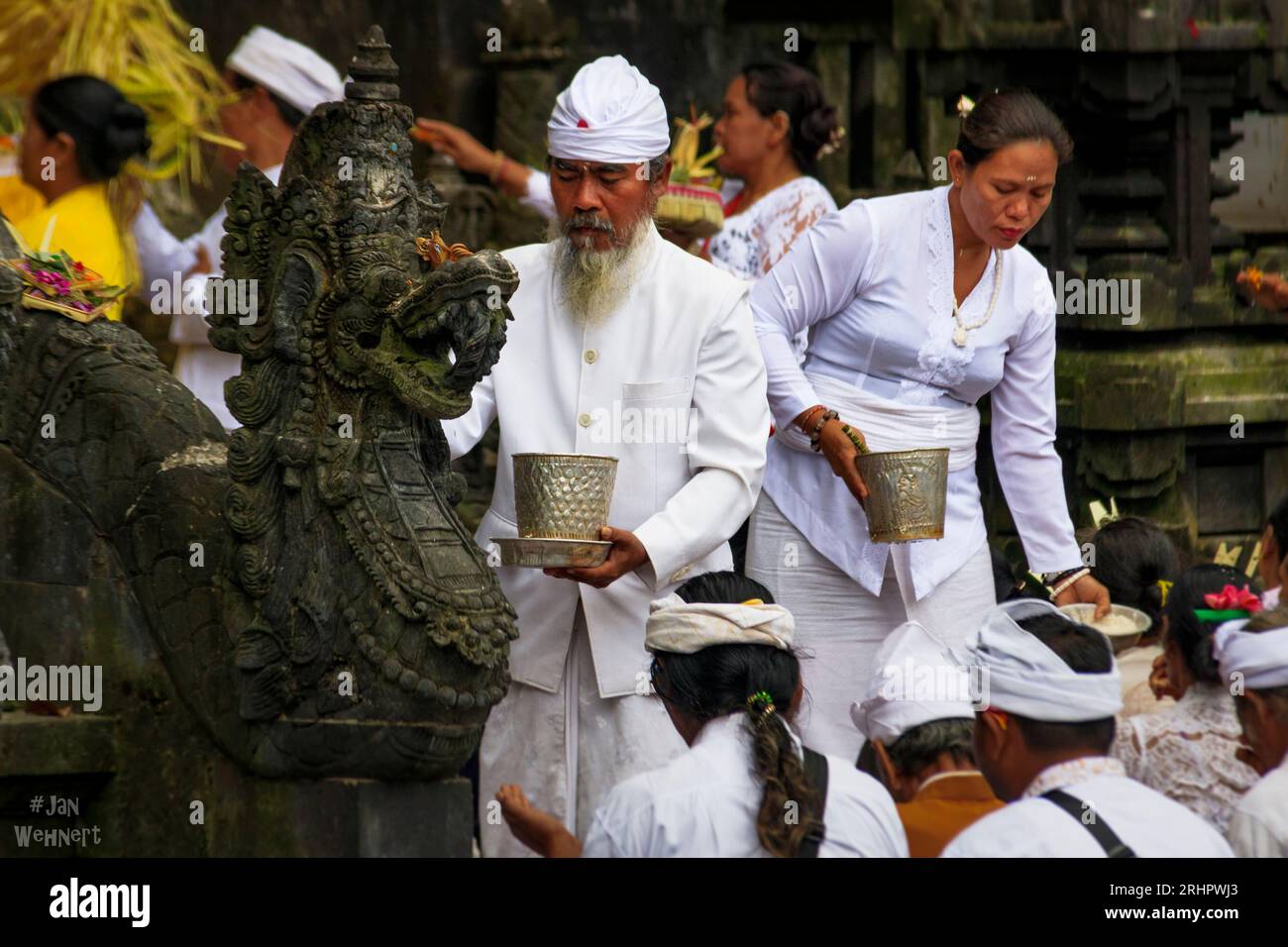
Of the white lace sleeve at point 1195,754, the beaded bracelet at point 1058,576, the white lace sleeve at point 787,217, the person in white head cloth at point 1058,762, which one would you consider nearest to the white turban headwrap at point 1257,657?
the white lace sleeve at point 1195,754

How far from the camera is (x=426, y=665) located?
16.1ft

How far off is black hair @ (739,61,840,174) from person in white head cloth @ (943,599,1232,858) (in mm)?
3469

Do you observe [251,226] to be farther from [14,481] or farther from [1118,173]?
[1118,173]

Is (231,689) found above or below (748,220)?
below

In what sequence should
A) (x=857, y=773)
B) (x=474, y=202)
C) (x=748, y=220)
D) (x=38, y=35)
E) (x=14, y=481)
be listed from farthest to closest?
(x=474, y=202), (x=38, y=35), (x=748, y=220), (x=14, y=481), (x=857, y=773)

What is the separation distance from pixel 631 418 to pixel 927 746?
1089mm

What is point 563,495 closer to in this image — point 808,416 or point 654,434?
point 654,434

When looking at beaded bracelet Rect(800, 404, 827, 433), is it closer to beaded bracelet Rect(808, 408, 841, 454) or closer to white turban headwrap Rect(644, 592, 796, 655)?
beaded bracelet Rect(808, 408, 841, 454)

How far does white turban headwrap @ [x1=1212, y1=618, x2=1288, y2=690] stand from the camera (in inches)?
199

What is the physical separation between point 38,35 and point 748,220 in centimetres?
275

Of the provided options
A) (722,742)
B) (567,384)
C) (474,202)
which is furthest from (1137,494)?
(722,742)

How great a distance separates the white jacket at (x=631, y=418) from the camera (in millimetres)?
5512

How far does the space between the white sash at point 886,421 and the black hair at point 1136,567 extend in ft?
2.56

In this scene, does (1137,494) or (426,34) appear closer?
(1137,494)
